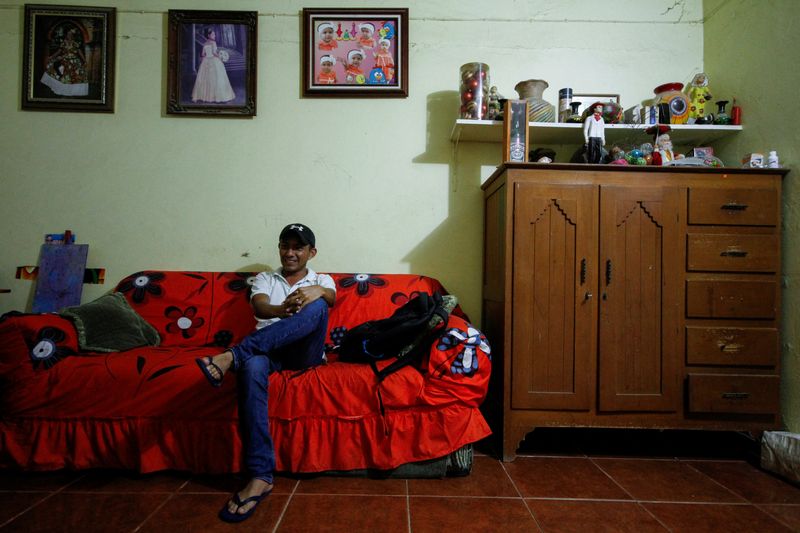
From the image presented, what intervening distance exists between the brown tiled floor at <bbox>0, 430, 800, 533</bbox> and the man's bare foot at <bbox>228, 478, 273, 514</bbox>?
43 mm

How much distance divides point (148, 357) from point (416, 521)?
1295mm

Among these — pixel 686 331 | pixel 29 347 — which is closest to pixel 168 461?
pixel 29 347

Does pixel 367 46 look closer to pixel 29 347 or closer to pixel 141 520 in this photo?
pixel 29 347

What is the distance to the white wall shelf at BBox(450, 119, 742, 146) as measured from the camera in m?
2.30

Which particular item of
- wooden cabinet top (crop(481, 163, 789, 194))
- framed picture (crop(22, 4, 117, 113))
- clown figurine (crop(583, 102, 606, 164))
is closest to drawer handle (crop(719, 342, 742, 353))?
wooden cabinet top (crop(481, 163, 789, 194))

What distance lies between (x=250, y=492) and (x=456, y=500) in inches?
29.4

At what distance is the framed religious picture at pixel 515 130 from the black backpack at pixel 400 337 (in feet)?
2.90

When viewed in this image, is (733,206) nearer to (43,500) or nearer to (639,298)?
(639,298)

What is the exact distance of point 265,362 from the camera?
64.1 inches

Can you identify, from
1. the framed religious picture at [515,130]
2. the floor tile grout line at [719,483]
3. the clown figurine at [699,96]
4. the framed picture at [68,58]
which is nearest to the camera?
the floor tile grout line at [719,483]

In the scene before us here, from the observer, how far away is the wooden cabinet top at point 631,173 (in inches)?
78.0

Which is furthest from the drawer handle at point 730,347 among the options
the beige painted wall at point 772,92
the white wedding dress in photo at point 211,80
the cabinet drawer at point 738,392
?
the white wedding dress in photo at point 211,80

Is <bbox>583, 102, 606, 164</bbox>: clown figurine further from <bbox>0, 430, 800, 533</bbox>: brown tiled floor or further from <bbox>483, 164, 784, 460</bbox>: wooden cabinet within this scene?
<bbox>0, 430, 800, 533</bbox>: brown tiled floor

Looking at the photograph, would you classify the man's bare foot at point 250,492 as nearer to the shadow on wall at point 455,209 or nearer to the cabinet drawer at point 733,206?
the shadow on wall at point 455,209
